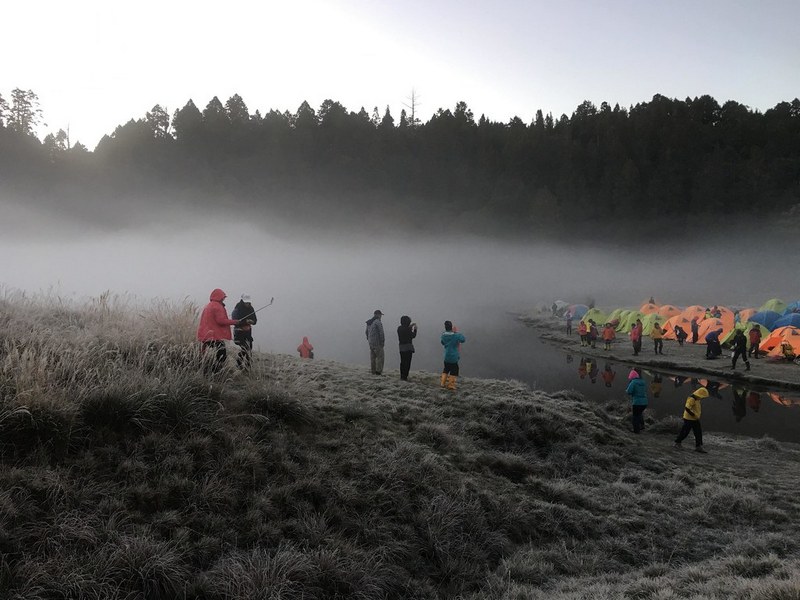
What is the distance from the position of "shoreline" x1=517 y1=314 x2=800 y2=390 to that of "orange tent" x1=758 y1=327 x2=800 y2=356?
0.93 meters

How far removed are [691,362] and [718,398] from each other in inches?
259

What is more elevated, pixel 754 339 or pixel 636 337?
pixel 754 339

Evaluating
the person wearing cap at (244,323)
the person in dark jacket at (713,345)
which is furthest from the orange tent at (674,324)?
the person wearing cap at (244,323)

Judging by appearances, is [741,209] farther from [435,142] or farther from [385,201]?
[385,201]

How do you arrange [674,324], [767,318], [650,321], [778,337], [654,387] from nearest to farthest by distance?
[654,387] < [778,337] < [767,318] < [674,324] < [650,321]

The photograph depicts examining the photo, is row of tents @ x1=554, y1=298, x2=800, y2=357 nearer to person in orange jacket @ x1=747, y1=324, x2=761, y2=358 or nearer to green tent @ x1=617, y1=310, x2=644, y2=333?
green tent @ x1=617, y1=310, x2=644, y2=333

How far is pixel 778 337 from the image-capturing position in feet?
85.3

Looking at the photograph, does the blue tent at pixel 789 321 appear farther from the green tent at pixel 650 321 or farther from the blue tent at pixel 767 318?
the green tent at pixel 650 321

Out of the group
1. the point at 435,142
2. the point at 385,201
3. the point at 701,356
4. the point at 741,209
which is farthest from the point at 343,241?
the point at 701,356

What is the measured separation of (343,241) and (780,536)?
422 ft

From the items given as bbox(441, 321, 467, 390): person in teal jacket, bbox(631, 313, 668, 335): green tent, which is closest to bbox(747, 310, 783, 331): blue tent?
bbox(631, 313, 668, 335): green tent

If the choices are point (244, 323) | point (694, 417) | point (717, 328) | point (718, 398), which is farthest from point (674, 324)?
point (244, 323)

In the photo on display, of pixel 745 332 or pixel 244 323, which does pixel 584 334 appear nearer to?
pixel 745 332

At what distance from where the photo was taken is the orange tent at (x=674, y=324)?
34.0 meters
